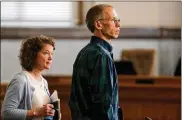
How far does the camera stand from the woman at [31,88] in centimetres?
122

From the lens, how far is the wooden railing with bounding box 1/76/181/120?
5.99 ft

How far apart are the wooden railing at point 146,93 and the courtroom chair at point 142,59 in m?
0.70

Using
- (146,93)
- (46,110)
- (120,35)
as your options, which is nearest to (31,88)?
(46,110)

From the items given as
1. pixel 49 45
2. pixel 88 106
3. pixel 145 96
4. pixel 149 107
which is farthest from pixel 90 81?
pixel 145 96

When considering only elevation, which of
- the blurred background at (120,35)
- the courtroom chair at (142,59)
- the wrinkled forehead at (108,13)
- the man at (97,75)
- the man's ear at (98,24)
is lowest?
the courtroom chair at (142,59)

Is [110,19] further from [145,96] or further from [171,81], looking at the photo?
[171,81]

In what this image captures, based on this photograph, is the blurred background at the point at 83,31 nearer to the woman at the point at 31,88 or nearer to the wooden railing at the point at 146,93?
the wooden railing at the point at 146,93

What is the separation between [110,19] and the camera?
1219 millimetres

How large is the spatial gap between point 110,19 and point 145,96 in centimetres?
96

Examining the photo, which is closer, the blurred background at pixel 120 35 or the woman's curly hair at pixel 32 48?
the woman's curly hair at pixel 32 48

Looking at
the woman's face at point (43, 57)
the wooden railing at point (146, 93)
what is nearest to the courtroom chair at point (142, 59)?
the wooden railing at point (146, 93)

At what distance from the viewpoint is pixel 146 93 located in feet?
7.12

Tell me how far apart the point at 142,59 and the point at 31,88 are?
2.03 m

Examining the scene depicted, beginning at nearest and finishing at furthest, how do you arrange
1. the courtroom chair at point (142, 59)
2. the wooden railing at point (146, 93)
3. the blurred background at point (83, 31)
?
1. the wooden railing at point (146, 93)
2. the courtroom chair at point (142, 59)
3. the blurred background at point (83, 31)
